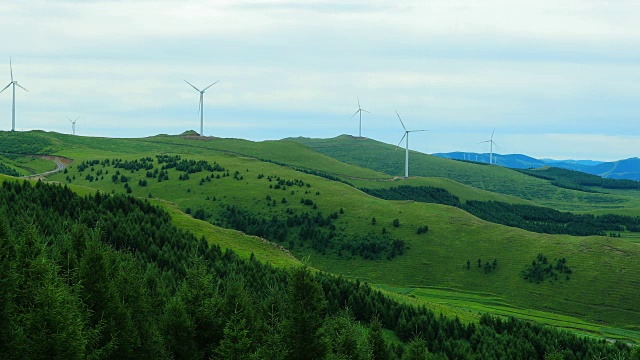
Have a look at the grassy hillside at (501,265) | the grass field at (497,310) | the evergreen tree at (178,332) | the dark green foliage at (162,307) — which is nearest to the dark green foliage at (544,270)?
the grassy hillside at (501,265)

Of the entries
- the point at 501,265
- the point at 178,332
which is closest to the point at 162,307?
the point at 178,332

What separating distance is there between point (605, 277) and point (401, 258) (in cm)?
4987

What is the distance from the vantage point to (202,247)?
3984 inches

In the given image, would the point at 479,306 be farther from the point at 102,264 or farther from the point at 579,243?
the point at 102,264

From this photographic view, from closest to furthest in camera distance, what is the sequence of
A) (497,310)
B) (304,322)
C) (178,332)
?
(178,332)
(304,322)
(497,310)

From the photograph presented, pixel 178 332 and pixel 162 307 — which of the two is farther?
pixel 162 307

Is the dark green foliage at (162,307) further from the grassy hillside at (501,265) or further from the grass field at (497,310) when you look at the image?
the grassy hillside at (501,265)

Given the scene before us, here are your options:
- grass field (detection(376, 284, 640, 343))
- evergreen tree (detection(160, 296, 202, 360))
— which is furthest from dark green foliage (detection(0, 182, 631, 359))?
grass field (detection(376, 284, 640, 343))

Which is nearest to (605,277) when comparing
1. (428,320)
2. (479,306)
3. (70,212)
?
(479,306)

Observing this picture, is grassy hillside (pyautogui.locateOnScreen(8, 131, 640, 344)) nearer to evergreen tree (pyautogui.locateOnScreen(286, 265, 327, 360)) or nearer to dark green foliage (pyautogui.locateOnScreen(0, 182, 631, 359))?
dark green foliage (pyautogui.locateOnScreen(0, 182, 631, 359))

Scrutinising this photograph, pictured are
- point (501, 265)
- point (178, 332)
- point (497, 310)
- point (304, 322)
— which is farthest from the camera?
point (501, 265)

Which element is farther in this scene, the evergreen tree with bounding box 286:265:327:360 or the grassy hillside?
the grassy hillside

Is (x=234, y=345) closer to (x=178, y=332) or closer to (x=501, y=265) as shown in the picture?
(x=178, y=332)

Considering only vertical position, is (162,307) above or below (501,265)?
above
